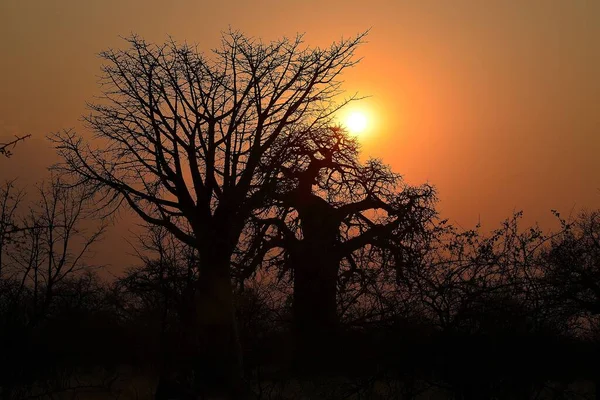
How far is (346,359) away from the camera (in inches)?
453

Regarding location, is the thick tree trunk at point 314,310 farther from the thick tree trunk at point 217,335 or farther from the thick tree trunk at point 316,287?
the thick tree trunk at point 217,335

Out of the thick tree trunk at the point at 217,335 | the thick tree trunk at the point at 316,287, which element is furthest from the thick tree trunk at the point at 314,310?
the thick tree trunk at the point at 217,335

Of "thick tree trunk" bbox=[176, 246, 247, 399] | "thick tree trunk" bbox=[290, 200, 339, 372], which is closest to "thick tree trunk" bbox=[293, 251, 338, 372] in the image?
"thick tree trunk" bbox=[290, 200, 339, 372]

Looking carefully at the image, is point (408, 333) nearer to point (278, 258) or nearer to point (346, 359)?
point (346, 359)

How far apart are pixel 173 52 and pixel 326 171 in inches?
200

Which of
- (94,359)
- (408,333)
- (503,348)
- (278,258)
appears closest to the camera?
(503,348)

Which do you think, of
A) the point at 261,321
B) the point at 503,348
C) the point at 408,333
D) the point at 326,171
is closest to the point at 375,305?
the point at 408,333

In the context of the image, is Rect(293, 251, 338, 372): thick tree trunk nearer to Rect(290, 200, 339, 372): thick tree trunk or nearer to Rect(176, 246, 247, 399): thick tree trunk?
Rect(290, 200, 339, 372): thick tree trunk

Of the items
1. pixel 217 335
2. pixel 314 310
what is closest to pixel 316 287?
pixel 314 310

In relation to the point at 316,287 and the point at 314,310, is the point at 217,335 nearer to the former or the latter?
the point at 314,310

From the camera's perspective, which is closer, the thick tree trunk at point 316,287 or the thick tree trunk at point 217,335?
the thick tree trunk at point 217,335

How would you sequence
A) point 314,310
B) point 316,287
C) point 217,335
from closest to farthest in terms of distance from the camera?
point 217,335 → point 314,310 → point 316,287

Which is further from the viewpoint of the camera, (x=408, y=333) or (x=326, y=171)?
(x=326, y=171)

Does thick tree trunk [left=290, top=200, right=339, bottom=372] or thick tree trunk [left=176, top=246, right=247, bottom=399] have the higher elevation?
thick tree trunk [left=290, top=200, right=339, bottom=372]
